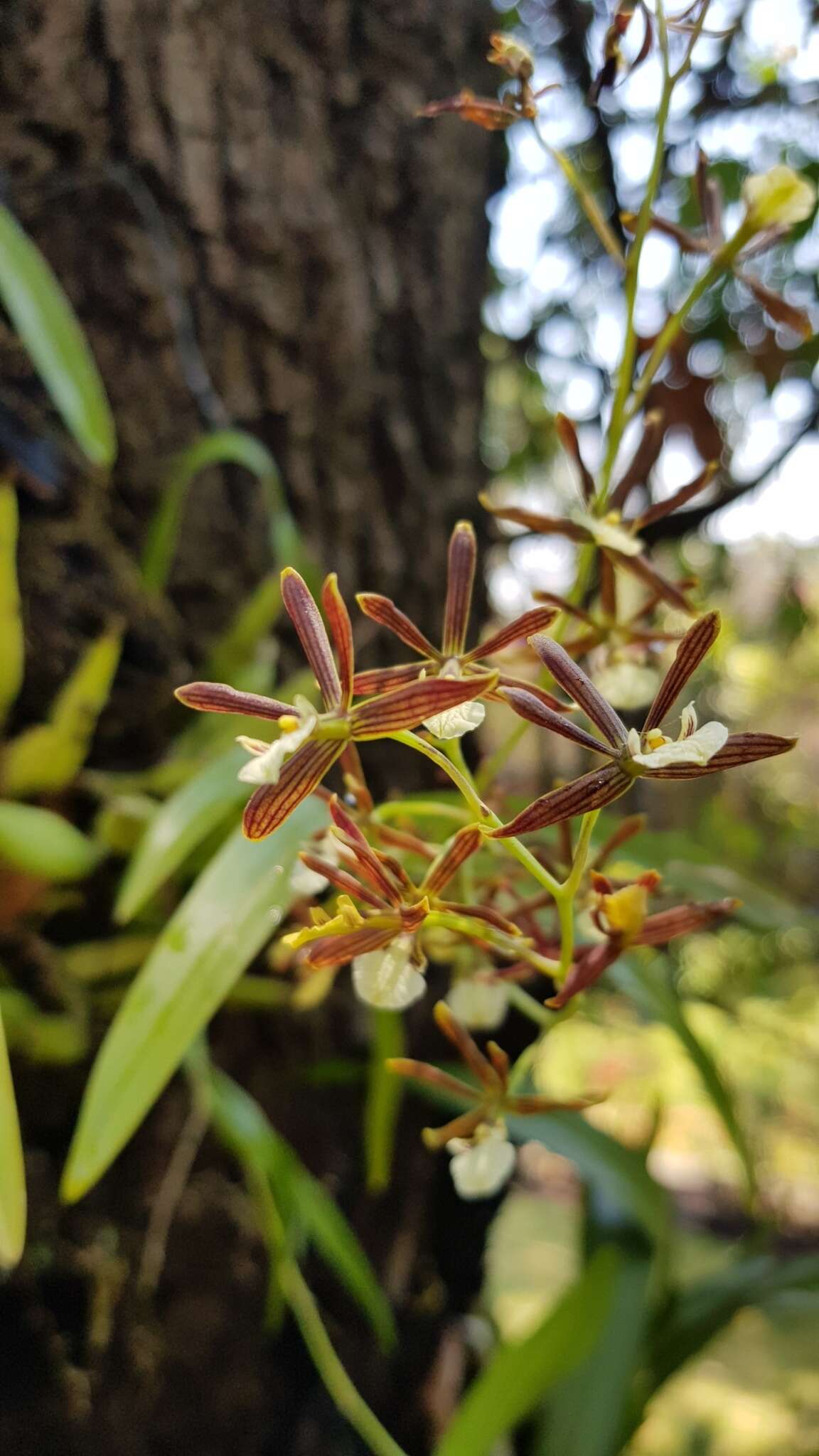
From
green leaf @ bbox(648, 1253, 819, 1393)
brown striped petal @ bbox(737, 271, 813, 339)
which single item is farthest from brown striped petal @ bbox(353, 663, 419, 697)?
green leaf @ bbox(648, 1253, 819, 1393)

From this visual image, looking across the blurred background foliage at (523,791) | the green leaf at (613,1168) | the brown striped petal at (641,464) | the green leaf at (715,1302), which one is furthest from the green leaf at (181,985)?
the green leaf at (715,1302)

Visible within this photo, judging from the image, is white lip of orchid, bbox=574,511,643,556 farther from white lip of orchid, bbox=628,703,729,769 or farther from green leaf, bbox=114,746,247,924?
green leaf, bbox=114,746,247,924

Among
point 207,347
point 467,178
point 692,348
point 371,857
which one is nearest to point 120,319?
point 207,347

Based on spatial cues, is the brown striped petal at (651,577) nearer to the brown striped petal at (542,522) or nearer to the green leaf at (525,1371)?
the brown striped petal at (542,522)

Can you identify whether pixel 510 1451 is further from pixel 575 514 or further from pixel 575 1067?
pixel 575 1067

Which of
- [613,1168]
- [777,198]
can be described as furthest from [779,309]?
[613,1168]

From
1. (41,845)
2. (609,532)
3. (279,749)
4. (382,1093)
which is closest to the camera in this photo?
(279,749)

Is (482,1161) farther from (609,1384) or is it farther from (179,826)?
(609,1384)
